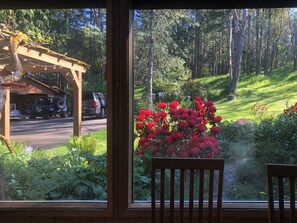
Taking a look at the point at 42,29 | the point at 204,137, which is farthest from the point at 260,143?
the point at 42,29

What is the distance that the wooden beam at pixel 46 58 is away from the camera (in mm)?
2615

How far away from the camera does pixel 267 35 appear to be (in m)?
2.60

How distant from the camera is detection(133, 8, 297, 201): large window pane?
8.56 ft

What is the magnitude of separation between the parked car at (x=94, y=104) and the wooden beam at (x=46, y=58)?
7.8 inches

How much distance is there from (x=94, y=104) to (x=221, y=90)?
3.27 ft

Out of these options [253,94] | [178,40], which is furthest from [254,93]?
[178,40]

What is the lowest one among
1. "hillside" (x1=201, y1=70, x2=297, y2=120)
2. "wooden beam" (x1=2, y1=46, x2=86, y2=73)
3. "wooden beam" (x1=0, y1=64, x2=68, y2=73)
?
"hillside" (x1=201, y1=70, x2=297, y2=120)

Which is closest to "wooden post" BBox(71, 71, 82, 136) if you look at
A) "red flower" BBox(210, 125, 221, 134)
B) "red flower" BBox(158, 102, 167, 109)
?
"red flower" BBox(158, 102, 167, 109)

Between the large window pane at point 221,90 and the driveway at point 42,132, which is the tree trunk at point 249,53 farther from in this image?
the driveway at point 42,132

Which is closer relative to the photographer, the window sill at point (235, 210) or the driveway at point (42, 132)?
the window sill at point (235, 210)

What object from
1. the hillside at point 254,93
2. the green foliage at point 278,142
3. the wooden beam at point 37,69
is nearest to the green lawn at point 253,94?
the hillside at point 254,93

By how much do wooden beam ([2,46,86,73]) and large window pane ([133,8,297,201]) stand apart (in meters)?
0.48

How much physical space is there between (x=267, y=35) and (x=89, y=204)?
1897 mm

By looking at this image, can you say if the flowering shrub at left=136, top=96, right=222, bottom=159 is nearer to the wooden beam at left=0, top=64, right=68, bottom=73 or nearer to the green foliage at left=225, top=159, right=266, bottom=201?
the green foliage at left=225, top=159, right=266, bottom=201
